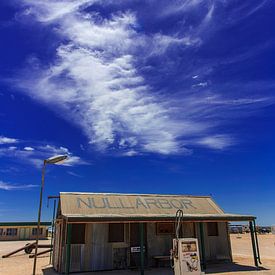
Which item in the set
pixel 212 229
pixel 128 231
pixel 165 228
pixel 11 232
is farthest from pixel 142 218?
pixel 11 232

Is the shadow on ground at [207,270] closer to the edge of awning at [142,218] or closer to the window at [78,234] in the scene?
the window at [78,234]

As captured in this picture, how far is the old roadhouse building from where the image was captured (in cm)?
1375

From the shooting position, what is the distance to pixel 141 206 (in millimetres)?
16359

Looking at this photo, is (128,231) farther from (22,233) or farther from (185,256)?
(22,233)

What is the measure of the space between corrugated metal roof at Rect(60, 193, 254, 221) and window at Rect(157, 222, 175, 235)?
538 millimetres

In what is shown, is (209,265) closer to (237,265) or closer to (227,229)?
(237,265)

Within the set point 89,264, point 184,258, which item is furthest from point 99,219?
point 184,258

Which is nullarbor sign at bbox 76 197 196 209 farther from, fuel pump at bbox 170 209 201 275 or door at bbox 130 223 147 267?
fuel pump at bbox 170 209 201 275

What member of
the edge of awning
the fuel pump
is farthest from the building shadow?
the fuel pump

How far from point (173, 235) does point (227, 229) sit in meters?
3.38

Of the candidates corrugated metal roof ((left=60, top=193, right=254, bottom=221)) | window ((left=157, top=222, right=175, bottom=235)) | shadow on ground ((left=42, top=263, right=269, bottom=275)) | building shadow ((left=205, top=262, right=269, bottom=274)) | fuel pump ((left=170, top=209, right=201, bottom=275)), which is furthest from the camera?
window ((left=157, top=222, right=175, bottom=235))

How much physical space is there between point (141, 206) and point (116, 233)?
2206 mm

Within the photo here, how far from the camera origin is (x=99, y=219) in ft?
A: 41.4

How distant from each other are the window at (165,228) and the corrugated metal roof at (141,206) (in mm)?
538
